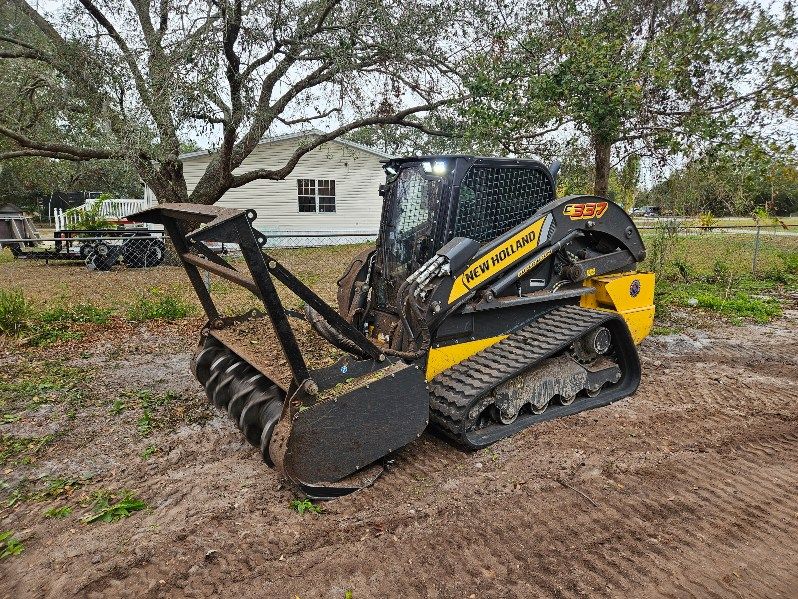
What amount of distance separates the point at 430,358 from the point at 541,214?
153 centimetres

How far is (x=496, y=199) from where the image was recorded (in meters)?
4.50

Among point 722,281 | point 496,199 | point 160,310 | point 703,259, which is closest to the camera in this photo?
point 496,199

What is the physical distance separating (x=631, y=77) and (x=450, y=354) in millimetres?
5442

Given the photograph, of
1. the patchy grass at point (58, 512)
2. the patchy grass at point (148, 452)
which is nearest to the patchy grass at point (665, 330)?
the patchy grass at point (148, 452)

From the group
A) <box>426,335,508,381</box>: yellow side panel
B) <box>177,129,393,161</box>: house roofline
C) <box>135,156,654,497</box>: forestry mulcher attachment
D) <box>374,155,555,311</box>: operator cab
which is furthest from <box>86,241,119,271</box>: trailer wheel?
<box>426,335,508,381</box>: yellow side panel

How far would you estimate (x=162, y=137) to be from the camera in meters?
10.5

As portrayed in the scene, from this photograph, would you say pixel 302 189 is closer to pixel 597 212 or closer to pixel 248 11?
pixel 248 11

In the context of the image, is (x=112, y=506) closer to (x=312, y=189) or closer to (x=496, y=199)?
(x=496, y=199)

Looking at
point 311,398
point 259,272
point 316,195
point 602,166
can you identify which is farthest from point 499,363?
point 316,195

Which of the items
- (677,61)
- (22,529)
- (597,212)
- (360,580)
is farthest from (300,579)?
(677,61)

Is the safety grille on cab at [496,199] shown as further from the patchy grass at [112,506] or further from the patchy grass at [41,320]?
the patchy grass at [41,320]

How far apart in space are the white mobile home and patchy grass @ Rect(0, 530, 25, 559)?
1615 centimetres

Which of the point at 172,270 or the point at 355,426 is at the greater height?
the point at 355,426

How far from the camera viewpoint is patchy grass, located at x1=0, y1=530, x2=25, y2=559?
2871 mm
